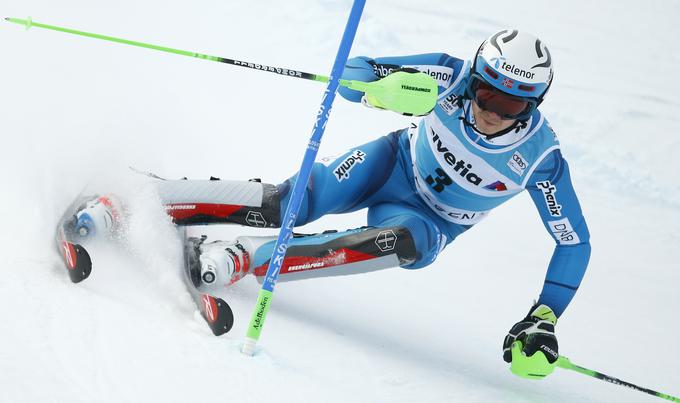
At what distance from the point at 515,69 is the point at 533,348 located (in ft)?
3.45

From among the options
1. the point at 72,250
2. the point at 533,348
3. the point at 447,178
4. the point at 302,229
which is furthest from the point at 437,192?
the point at 72,250

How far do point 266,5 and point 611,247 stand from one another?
4.81m

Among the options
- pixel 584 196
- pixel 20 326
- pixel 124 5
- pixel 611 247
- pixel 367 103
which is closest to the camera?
pixel 20 326

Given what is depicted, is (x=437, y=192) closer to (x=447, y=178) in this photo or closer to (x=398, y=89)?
(x=447, y=178)

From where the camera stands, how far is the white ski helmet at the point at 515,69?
334cm

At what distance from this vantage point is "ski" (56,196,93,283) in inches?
116

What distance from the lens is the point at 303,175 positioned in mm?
2992

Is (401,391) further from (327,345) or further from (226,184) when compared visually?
(226,184)

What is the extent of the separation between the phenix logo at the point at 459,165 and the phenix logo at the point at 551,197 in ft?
0.91

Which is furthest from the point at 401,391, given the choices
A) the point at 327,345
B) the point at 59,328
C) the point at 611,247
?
the point at 611,247

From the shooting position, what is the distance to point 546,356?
129 inches

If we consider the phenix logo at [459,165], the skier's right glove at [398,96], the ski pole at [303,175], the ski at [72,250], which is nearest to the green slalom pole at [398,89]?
the skier's right glove at [398,96]

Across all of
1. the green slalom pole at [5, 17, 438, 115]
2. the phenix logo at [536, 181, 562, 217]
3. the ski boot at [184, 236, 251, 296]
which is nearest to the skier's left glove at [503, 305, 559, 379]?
the phenix logo at [536, 181, 562, 217]

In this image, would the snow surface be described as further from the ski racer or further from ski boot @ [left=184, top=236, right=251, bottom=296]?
the ski racer
